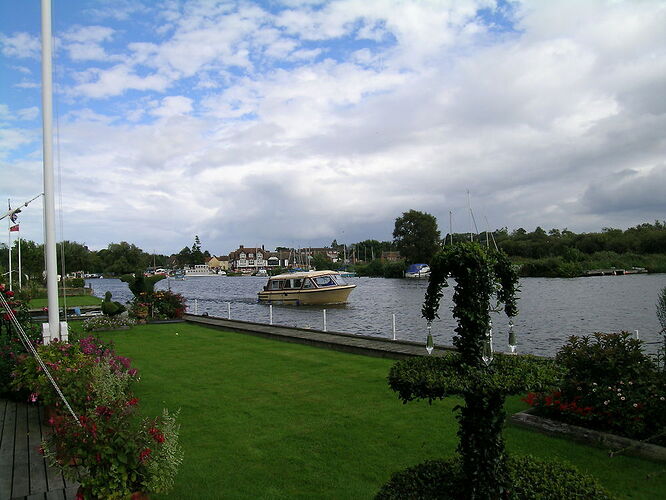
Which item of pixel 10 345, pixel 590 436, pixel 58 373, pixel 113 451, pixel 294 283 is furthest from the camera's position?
pixel 294 283

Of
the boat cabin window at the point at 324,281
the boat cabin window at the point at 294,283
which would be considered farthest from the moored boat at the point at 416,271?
the boat cabin window at the point at 324,281

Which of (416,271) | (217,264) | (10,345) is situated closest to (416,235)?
(416,271)

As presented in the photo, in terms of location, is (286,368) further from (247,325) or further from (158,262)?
(158,262)

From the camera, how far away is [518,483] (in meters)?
4.36

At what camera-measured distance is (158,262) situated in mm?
186125

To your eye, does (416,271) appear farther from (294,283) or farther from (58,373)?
(58,373)

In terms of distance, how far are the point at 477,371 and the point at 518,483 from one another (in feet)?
4.25

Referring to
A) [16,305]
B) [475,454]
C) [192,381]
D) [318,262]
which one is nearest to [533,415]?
[475,454]

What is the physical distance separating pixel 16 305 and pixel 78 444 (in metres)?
8.22

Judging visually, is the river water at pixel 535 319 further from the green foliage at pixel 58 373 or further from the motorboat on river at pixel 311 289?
the green foliage at pixel 58 373

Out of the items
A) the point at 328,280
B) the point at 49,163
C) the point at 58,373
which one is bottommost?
the point at 328,280

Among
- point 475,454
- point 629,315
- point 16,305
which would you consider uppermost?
point 16,305

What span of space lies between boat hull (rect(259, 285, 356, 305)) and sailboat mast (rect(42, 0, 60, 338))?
115 feet

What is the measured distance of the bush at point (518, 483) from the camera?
4230 mm
